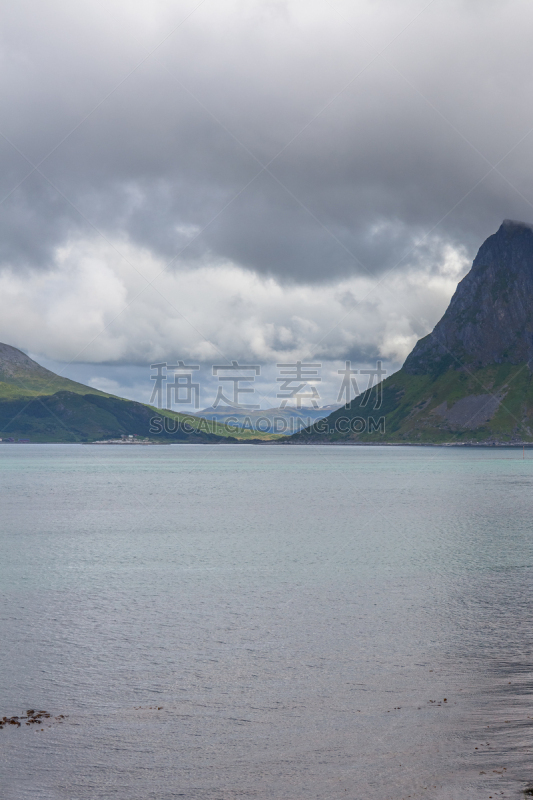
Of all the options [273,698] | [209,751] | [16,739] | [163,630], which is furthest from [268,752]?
[163,630]

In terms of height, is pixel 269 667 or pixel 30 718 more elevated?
pixel 30 718

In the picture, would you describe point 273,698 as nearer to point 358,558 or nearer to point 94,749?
point 94,749

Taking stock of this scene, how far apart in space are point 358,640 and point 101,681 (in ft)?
43.6

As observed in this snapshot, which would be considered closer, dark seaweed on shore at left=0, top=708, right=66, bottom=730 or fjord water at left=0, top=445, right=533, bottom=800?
fjord water at left=0, top=445, right=533, bottom=800

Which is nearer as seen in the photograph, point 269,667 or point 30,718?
point 30,718

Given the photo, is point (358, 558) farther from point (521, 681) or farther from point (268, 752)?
point (268, 752)

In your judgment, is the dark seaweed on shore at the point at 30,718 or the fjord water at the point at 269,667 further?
the dark seaweed on shore at the point at 30,718

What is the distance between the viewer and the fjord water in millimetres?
18641

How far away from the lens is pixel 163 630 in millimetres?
34500

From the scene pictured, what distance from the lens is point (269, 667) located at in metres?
28.2

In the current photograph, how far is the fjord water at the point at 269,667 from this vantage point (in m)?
18.6

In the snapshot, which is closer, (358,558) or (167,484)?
(358,558)

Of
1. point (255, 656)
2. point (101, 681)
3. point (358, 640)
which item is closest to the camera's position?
point (101, 681)

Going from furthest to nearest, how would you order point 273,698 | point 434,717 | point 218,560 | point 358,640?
point 218,560 → point 358,640 → point 273,698 → point 434,717
